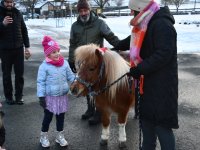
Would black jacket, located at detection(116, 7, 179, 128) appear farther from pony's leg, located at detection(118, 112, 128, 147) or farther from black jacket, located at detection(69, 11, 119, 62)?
black jacket, located at detection(69, 11, 119, 62)

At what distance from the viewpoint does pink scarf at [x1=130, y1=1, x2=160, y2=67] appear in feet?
9.70

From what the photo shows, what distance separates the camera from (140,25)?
301 centimetres

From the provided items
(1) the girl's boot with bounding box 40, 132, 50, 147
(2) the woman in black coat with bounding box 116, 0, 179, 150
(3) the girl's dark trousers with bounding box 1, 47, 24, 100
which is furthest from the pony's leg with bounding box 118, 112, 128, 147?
(3) the girl's dark trousers with bounding box 1, 47, 24, 100

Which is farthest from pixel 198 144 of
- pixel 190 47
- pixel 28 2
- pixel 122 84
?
pixel 28 2

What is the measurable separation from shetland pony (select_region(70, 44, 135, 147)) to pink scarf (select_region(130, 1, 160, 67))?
0.92 metres

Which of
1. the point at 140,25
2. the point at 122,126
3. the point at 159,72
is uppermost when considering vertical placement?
the point at 140,25

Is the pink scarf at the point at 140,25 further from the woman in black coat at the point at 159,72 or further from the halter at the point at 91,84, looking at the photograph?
the halter at the point at 91,84

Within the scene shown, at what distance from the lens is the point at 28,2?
236 feet

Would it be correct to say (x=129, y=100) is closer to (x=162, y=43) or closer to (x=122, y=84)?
(x=122, y=84)

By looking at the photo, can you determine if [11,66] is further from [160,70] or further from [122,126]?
[160,70]

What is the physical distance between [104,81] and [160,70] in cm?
129

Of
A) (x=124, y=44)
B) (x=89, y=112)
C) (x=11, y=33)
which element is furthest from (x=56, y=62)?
(x=11, y=33)

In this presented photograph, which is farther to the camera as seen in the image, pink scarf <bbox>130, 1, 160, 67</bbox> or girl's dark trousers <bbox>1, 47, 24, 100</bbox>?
girl's dark trousers <bbox>1, 47, 24, 100</bbox>

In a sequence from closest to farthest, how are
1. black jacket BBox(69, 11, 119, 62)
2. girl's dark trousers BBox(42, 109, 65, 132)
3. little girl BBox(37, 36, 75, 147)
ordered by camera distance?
little girl BBox(37, 36, 75, 147) < girl's dark trousers BBox(42, 109, 65, 132) < black jacket BBox(69, 11, 119, 62)
